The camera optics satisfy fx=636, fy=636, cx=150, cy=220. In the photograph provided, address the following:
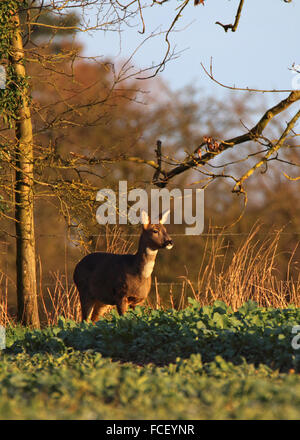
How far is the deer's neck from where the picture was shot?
7578 mm

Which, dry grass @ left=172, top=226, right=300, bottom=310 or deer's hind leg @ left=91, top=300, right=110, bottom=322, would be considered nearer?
deer's hind leg @ left=91, top=300, right=110, bottom=322

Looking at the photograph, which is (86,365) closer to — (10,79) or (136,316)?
(136,316)

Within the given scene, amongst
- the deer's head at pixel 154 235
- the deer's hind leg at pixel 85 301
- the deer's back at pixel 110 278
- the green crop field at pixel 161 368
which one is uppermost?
the deer's head at pixel 154 235

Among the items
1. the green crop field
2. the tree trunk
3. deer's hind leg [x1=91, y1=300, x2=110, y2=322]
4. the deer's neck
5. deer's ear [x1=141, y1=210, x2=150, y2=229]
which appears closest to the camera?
the green crop field

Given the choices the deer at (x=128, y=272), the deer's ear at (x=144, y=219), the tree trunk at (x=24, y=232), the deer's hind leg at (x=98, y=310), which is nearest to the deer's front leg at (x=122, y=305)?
the deer at (x=128, y=272)

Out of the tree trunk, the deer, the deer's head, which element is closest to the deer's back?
the deer

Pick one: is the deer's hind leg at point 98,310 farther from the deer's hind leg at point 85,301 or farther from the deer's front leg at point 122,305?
the deer's front leg at point 122,305

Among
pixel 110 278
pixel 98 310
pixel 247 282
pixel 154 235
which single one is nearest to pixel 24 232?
pixel 98 310

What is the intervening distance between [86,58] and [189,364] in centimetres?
577

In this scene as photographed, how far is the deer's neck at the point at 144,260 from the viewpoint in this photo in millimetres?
7578

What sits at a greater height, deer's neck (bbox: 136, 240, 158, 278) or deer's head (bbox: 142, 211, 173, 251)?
deer's head (bbox: 142, 211, 173, 251)

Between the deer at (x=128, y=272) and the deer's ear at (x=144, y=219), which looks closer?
the deer at (x=128, y=272)

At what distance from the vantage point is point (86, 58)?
373 inches

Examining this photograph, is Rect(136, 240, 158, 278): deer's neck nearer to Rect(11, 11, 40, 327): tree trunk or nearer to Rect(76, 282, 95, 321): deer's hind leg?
Rect(76, 282, 95, 321): deer's hind leg
